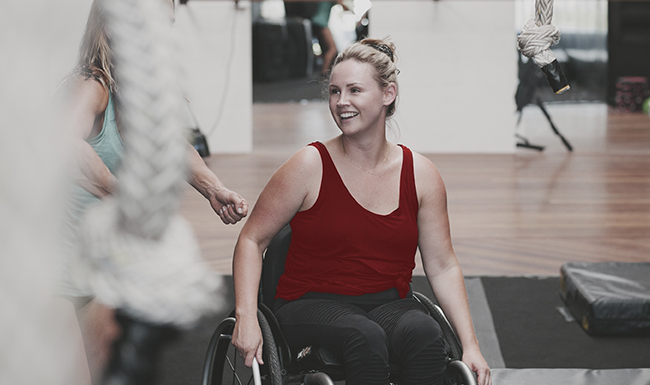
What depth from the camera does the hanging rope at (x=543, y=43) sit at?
0.54 meters

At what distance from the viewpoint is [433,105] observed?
6488mm

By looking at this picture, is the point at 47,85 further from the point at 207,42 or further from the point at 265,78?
the point at 265,78

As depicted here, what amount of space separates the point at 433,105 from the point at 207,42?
2.19m

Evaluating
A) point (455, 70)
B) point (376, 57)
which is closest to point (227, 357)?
point (376, 57)

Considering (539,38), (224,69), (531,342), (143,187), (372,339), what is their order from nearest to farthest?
(143,187)
(539,38)
(372,339)
(531,342)
(224,69)

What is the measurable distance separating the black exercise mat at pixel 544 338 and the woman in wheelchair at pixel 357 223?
858mm

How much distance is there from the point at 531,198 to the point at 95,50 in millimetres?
4405

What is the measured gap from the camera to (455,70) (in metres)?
6.43

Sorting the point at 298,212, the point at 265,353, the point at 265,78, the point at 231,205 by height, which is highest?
the point at 231,205

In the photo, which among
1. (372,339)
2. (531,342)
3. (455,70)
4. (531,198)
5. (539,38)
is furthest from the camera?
(455,70)

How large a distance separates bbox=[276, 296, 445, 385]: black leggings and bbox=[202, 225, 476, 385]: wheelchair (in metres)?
0.02

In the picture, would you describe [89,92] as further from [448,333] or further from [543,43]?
[448,333]

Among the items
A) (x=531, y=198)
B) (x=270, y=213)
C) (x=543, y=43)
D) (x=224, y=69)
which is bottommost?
(x=531, y=198)

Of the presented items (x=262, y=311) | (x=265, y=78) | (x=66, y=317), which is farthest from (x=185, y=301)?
(x=265, y=78)
